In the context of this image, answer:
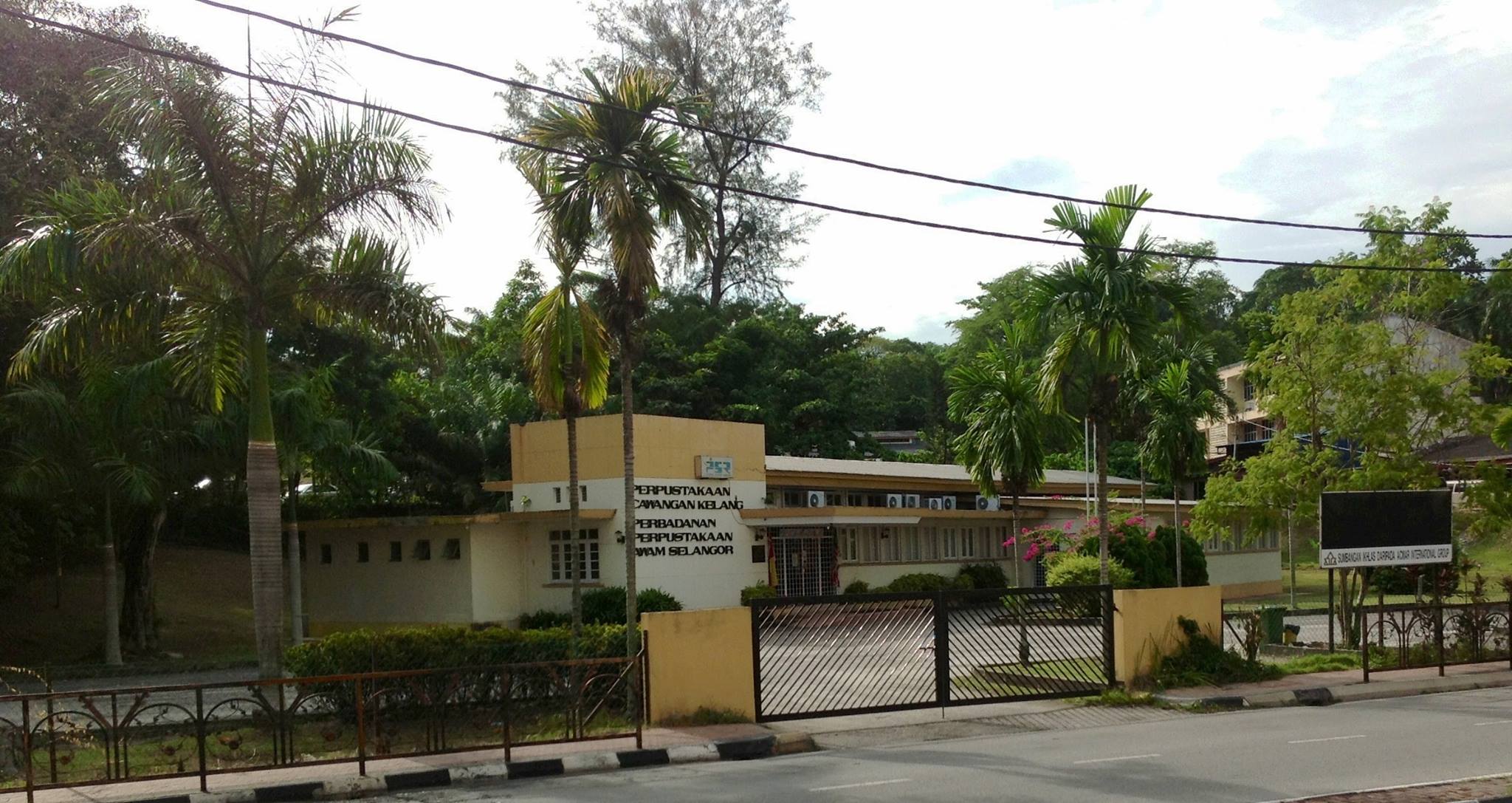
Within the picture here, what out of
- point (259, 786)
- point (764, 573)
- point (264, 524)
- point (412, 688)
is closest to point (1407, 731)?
point (412, 688)

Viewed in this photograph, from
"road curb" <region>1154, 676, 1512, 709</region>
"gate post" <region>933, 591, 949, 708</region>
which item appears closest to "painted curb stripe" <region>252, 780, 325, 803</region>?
"gate post" <region>933, 591, 949, 708</region>

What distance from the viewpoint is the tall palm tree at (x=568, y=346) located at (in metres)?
16.9

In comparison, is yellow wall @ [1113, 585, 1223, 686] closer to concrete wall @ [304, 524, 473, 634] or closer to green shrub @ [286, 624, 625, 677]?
green shrub @ [286, 624, 625, 677]

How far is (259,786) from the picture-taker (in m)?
11.4

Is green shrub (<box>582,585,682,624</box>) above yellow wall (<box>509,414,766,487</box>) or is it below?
below

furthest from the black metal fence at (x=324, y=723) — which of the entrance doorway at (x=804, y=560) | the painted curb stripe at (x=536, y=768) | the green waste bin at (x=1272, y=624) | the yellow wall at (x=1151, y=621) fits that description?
A: the entrance doorway at (x=804, y=560)

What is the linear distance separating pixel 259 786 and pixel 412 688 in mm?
1814

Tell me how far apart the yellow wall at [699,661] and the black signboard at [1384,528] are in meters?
9.01

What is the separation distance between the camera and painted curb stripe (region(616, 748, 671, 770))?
42.2ft

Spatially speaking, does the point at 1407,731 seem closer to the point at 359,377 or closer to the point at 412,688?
the point at 412,688

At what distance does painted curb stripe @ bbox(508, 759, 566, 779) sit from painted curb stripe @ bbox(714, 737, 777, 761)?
1800mm

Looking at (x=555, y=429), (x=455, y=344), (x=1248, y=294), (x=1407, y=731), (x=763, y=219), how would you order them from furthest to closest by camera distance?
(x=1248, y=294)
(x=763, y=219)
(x=555, y=429)
(x=455, y=344)
(x=1407, y=731)

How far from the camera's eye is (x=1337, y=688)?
58.2 feet

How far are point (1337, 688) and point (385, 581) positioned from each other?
75.1ft
